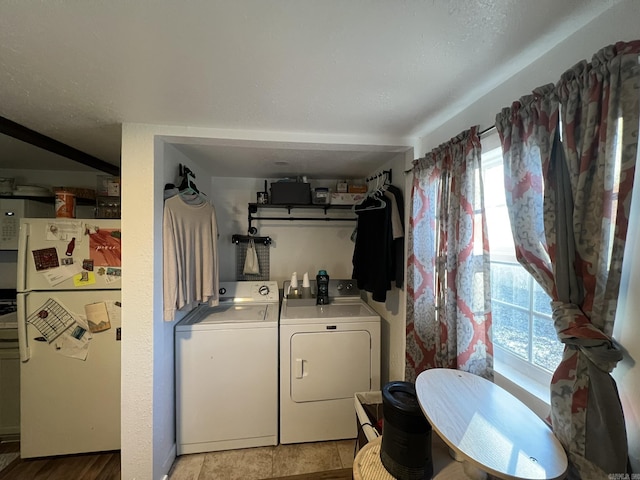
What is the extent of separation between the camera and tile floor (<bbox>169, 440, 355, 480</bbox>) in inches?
68.3

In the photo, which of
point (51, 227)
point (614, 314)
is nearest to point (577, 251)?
point (614, 314)

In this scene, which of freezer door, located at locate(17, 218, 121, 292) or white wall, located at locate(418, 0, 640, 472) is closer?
white wall, located at locate(418, 0, 640, 472)

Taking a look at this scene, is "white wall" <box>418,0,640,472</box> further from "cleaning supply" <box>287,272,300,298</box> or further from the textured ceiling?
"cleaning supply" <box>287,272,300,298</box>

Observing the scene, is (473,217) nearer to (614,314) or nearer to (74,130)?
(614,314)

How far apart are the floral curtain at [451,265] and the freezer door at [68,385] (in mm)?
2236

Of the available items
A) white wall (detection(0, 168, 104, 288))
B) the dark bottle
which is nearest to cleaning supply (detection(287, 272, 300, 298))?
the dark bottle

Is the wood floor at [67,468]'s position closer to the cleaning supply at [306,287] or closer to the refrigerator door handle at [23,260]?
the refrigerator door handle at [23,260]

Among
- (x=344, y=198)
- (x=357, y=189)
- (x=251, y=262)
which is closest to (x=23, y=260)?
(x=251, y=262)

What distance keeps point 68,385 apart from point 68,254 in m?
0.98

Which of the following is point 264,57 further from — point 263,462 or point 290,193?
point 263,462

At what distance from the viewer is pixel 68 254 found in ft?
5.82

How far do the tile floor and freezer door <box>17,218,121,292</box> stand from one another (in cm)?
145

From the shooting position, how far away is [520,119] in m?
0.93

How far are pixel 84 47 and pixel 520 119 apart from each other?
5.47ft
